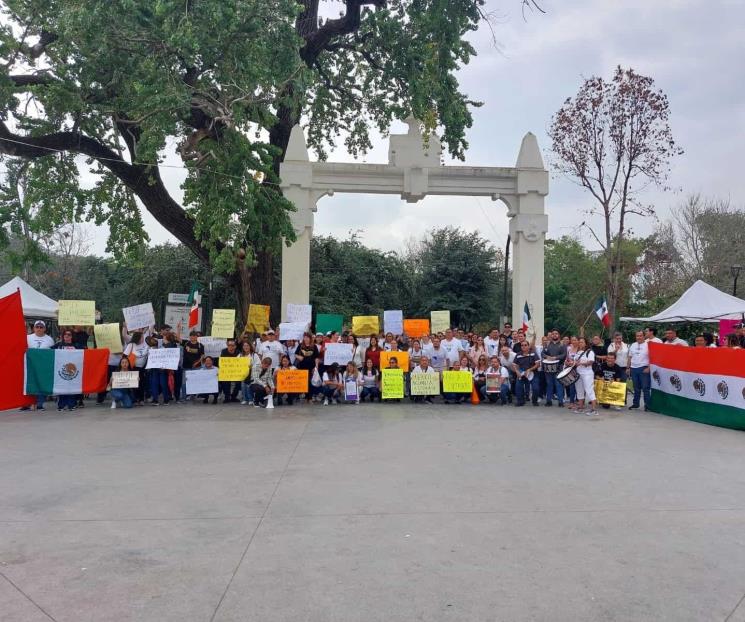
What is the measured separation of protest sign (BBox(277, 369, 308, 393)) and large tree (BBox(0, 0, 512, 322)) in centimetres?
305

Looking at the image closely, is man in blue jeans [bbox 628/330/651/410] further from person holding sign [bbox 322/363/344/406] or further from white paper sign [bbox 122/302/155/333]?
white paper sign [bbox 122/302/155/333]

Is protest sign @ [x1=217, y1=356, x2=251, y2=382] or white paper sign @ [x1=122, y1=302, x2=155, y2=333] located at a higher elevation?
white paper sign @ [x1=122, y1=302, x2=155, y2=333]

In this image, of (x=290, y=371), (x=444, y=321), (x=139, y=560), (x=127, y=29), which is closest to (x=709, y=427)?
(x=444, y=321)

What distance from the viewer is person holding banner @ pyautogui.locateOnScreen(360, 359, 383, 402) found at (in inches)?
573

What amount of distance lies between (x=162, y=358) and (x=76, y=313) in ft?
7.40

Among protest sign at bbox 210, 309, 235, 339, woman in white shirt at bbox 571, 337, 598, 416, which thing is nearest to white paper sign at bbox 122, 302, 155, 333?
protest sign at bbox 210, 309, 235, 339

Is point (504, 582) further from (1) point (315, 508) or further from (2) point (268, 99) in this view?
(2) point (268, 99)

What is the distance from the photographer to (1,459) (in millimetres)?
8219

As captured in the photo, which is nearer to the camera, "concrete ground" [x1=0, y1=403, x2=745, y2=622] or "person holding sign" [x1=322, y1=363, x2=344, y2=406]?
"concrete ground" [x1=0, y1=403, x2=745, y2=622]

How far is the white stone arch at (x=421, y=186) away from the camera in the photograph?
19844 millimetres

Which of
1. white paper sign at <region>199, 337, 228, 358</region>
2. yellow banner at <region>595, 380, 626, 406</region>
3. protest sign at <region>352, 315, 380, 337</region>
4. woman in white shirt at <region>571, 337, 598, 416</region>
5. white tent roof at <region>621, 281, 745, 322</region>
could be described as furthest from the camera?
white tent roof at <region>621, 281, 745, 322</region>

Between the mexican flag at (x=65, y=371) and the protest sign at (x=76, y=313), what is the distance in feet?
2.72

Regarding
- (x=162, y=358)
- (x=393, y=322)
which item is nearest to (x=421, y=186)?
(x=393, y=322)

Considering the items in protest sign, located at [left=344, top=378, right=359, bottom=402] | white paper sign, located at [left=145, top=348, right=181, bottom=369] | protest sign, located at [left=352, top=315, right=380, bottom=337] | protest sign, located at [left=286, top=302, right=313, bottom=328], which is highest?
protest sign, located at [left=286, top=302, right=313, bottom=328]
